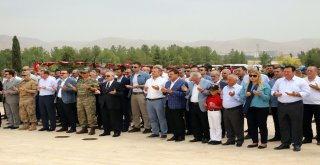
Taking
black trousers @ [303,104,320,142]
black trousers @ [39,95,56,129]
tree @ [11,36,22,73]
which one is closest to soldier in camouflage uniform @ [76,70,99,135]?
black trousers @ [39,95,56,129]

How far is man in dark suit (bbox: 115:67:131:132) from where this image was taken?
11852 mm

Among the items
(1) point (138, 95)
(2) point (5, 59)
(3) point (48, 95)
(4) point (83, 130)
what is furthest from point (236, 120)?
(2) point (5, 59)

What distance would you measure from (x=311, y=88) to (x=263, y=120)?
4.45ft

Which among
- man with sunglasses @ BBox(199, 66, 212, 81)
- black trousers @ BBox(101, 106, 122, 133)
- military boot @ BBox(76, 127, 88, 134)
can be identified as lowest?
military boot @ BBox(76, 127, 88, 134)

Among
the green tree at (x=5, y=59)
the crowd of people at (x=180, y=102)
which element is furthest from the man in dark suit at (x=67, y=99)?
the green tree at (x=5, y=59)

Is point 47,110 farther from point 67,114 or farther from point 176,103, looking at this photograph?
point 176,103

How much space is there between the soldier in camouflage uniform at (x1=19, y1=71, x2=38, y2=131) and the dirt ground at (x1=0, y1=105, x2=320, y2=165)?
1.90 meters

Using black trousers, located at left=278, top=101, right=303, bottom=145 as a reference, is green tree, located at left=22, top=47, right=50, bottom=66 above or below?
above

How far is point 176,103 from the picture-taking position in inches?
413

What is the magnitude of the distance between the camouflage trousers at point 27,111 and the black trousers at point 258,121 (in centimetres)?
665

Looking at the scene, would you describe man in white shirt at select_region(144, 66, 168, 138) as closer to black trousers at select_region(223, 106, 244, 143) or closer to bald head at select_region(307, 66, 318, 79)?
black trousers at select_region(223, 106, 244, 143)

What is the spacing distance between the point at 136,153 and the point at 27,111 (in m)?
5.40

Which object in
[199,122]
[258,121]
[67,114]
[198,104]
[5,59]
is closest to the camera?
[258,121]

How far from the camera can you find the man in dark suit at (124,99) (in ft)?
38.9
